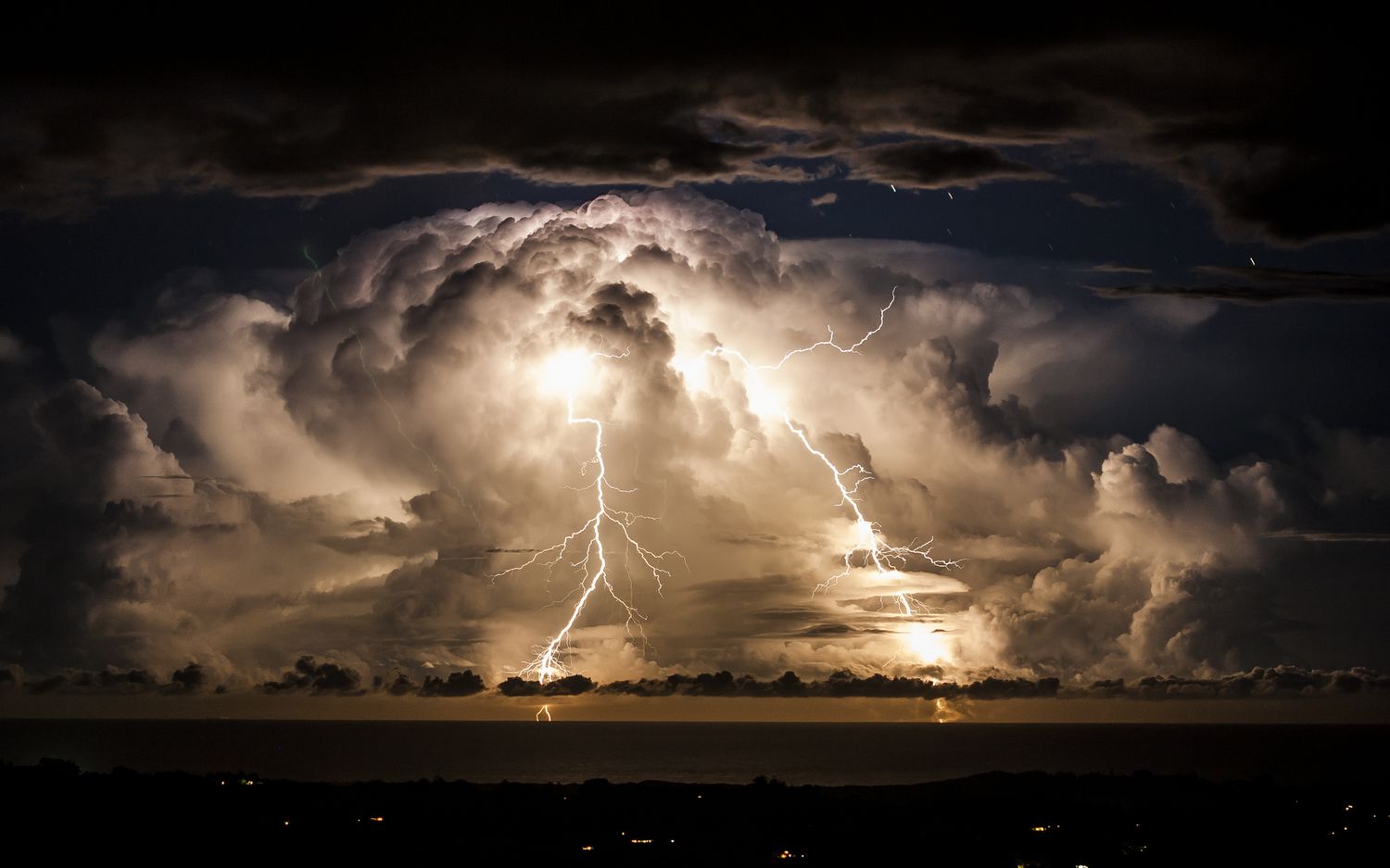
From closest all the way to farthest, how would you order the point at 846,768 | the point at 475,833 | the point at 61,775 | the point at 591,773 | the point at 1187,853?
the point at 1187,853, the point at 475,833, the point at 61,775, the point at 591,773, the point at 846,768

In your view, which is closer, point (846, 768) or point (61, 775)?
point (61, 775)

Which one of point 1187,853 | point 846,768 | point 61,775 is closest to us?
point 1187,853

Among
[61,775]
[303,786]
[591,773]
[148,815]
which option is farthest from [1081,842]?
[591,773]

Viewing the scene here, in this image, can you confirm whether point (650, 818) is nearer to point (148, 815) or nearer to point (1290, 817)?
point (148, 815)

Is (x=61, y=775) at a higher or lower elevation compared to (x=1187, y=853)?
higher

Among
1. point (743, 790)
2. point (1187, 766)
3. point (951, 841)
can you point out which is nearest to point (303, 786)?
point (743, 790)

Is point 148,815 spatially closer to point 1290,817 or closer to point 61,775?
point 61,775
